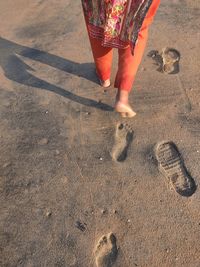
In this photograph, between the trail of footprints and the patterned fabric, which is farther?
the trail of footprints

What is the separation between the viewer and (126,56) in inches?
101

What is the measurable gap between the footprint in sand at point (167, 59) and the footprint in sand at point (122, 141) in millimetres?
733

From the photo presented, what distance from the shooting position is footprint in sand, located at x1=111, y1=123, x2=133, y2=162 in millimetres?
2609

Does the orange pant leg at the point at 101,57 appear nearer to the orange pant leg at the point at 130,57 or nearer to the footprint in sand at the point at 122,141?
the orange pant leg at the point at 130,57

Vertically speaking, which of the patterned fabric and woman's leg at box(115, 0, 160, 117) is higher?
the patterned fabric

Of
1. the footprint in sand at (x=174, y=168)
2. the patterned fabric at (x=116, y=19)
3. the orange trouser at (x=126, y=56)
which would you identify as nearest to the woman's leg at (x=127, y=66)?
the orange trouser at (x=126, y=56)

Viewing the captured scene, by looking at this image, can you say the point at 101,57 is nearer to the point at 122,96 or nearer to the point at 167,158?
the point at 122,96

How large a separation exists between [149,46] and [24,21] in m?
1.37

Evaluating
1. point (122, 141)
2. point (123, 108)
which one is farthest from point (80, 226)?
point (123, 108)

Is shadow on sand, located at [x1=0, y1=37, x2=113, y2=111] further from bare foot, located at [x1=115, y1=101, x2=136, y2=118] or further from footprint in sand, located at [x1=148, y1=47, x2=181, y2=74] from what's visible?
footprint in sand, located at [x1=148, y1=47, x2=181, y2=74]

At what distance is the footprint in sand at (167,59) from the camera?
3.21 m

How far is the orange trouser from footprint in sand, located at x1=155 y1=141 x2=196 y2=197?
503mm

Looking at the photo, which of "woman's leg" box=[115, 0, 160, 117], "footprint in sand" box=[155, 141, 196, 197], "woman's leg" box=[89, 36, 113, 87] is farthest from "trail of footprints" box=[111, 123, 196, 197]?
"woman's leg" box=[89, 36, 113, 87]

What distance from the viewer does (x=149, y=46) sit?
346 centimetres
